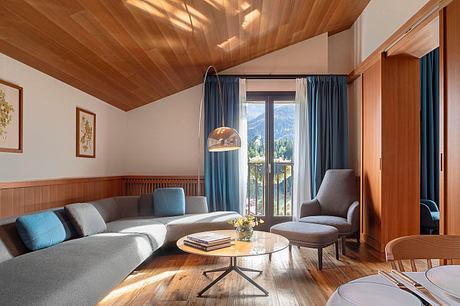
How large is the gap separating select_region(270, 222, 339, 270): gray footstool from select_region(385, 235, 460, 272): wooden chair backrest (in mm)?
2135

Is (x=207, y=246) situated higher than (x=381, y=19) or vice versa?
(x=381, y=19)

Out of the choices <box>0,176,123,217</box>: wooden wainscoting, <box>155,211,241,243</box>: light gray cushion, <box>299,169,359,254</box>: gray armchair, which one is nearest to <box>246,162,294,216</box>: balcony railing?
<box>299,169,359,254</box>: gray armchair

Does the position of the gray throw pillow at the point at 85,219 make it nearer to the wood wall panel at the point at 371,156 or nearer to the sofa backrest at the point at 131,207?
the sofa backrest at the point at 131,207

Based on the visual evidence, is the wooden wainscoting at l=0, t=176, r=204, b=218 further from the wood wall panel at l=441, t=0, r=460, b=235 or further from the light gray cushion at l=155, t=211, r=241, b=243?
the wood wall panel at l=441, t=0, r=460, b=235

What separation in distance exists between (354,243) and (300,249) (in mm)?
877

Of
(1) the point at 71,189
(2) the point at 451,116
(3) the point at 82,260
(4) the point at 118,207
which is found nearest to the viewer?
(3) the point at 82,260

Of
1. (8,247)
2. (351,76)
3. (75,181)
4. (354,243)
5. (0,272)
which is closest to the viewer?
(0,272)

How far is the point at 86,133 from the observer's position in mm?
4168

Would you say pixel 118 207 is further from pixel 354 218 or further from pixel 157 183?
pixel 354 218

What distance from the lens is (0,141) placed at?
2.68m

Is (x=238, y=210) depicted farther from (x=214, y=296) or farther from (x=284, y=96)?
(x=214, y=296)

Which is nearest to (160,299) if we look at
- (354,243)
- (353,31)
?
(354,243)

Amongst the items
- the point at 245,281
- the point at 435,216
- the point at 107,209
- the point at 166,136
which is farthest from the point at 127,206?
the point at 435,216

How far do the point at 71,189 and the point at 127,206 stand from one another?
2.68 ft
